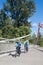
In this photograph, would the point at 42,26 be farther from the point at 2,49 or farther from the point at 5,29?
the point at 2,49

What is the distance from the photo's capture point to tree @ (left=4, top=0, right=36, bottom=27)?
60.3 metres

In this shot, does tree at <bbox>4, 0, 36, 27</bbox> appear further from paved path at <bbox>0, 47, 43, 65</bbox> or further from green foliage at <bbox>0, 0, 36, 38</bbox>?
paved path at <bbox>0, 47, 43, 65</bbox>

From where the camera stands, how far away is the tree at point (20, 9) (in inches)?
2376

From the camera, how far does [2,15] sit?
2379 inches

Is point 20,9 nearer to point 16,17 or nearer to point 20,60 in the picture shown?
point 16,17

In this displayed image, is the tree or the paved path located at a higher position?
the tree

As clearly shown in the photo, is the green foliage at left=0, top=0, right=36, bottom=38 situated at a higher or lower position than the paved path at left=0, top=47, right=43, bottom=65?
higher

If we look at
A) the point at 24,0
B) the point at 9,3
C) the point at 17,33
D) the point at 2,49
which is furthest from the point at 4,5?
the point at 2,49

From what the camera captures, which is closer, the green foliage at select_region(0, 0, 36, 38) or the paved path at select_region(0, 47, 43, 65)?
the paved path at select_region(0, 47, 43, 65)

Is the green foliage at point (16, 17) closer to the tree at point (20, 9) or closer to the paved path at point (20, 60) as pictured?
the tree at point (20, 9)

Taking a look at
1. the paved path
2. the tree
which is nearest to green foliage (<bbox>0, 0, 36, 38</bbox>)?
the tree

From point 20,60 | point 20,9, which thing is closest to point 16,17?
point 20,9

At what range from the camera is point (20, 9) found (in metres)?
60.6

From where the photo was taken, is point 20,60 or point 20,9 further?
point 20,9
